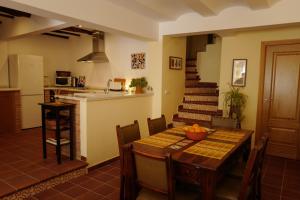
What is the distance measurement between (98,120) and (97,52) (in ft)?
9.05

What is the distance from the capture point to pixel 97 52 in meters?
5.61

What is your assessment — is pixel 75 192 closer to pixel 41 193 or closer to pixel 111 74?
A: pixel 41 193

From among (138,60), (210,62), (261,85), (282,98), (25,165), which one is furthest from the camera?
(210,62)

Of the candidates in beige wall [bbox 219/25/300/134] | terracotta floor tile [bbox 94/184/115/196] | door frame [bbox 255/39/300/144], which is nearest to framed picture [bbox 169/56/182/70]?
beige wall [bbox 219/25/300/134]

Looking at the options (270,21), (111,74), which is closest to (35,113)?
(111,74)

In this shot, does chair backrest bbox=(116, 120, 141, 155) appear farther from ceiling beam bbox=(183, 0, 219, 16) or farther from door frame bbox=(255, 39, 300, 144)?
door frame bbox=(255, 39, 300, 144)

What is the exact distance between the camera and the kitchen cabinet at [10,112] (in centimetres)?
486

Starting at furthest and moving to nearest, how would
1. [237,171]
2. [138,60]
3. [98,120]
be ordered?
[138,60], [98,120], [237,171]

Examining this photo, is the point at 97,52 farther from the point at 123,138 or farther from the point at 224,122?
the point at 123,138

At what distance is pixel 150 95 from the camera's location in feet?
14.7

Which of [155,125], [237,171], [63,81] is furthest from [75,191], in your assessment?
[63,81]

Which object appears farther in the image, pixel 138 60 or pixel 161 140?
pixel 138 60

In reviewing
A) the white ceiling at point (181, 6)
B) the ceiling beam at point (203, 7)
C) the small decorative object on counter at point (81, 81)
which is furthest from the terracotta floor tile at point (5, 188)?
the small decorative object on counter at point (81, 81)

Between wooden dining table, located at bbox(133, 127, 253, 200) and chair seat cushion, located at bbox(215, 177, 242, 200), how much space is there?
110mm
